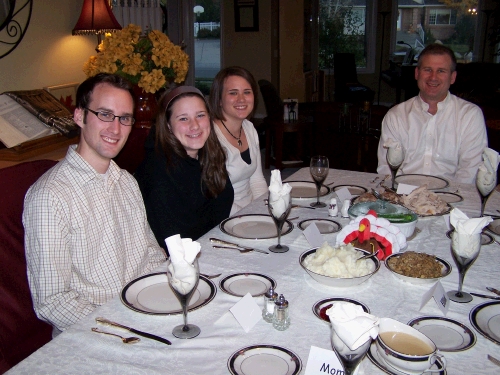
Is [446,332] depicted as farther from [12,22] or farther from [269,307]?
[12,22]

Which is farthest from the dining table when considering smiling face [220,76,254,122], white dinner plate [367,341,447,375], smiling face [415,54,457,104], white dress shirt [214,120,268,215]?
smiling face [415,54,457,104]

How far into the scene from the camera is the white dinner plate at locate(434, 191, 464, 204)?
2.12 m

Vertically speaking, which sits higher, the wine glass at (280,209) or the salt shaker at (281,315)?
the wine glass at (280,209)

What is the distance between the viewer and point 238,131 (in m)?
2.64

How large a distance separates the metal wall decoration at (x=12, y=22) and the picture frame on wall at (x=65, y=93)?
40cm

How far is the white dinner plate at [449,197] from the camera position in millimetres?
2119

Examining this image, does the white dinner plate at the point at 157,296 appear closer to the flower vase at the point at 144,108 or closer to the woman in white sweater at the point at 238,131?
the woman in white sweater at the point at 238,131

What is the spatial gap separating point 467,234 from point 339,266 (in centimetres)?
34

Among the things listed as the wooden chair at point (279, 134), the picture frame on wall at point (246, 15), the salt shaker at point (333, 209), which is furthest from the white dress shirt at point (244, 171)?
the picture frame on wall at point (246, 15)

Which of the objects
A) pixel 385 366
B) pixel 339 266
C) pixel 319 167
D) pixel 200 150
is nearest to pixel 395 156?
pixel 319 167

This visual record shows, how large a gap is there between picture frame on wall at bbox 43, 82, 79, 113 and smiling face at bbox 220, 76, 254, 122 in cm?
157

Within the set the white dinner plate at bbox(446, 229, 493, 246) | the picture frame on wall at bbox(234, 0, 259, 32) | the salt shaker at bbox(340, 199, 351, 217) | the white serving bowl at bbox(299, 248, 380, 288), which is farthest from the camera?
the picture frame on wall at bbox(234, 0, 259, 32)

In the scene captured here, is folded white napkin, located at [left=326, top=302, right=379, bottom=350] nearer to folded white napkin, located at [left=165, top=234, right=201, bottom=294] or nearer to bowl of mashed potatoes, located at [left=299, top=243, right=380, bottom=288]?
folded white napkin, located at [left=165, top=234, right=201, bottom=294]

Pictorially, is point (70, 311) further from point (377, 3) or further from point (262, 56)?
point (377, 3)
